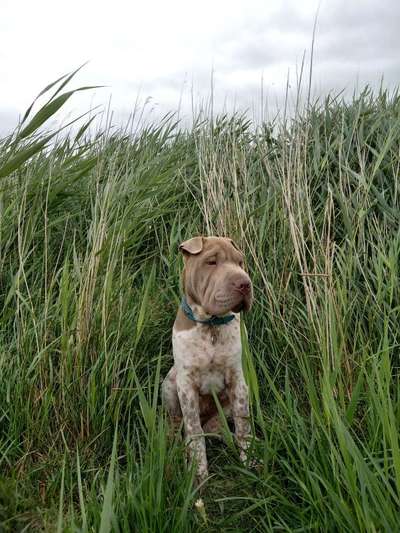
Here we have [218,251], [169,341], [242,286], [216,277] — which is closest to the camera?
[242,286]

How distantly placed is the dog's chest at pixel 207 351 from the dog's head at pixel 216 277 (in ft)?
0.53

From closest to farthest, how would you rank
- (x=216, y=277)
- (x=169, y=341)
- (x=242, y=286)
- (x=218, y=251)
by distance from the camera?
1. (x=242, y=286)
2. (x=216, y=277)
3. (x=218, y=251)
4. (x=169, y=341)

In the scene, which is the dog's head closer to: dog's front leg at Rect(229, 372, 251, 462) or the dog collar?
the dog collar

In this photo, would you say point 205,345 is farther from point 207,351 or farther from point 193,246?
point 193,246

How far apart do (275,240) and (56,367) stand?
159 cm

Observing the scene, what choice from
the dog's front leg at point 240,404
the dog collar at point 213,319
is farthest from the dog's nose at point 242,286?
the dog's front leg at point 240,404

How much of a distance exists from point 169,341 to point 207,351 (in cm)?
68

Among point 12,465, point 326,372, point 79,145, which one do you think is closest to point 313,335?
point 326,372

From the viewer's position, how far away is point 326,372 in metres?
1.94

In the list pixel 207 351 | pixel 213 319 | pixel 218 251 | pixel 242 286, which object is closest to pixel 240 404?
pixel 207 351

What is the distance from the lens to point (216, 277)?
2439 millimetres

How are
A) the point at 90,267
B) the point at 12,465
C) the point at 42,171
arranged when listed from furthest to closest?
the point at 42,171 < the point at 90,267 < the point at 12,465

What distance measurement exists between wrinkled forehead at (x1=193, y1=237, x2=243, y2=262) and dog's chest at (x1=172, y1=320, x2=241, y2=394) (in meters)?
0.34

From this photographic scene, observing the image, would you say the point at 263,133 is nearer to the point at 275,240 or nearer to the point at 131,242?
the point at 275,240
